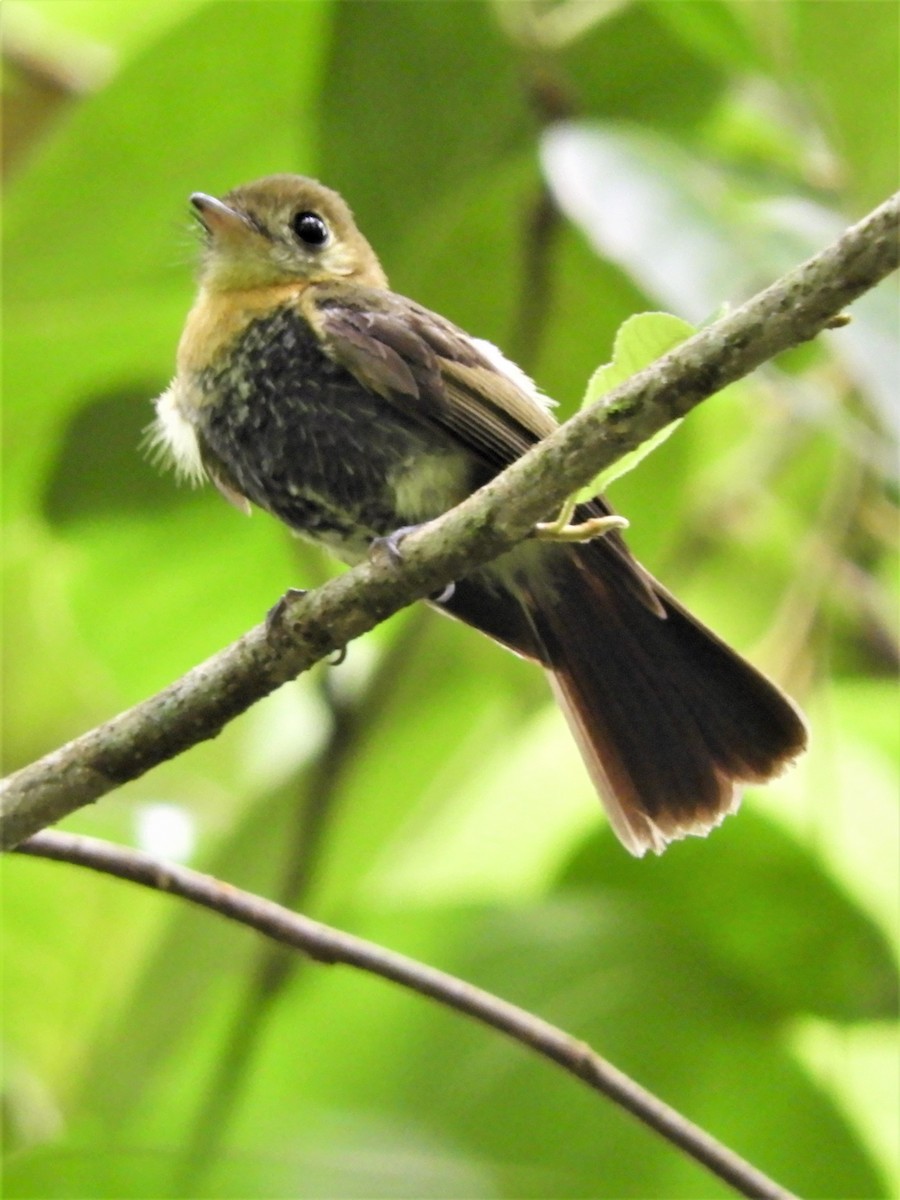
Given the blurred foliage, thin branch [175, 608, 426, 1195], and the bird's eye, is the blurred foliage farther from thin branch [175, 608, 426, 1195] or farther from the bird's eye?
the bird's eye

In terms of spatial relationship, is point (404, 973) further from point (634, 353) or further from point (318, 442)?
point (318, 442)

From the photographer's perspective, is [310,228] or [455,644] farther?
[455,644]

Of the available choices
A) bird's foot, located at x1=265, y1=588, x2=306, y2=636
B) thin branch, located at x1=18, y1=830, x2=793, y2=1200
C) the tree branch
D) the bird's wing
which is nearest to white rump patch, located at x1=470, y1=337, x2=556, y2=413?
the bird's wing

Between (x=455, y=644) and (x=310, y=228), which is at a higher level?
(x=310, y=228)

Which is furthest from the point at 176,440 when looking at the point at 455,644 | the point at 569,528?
the point at 569,528

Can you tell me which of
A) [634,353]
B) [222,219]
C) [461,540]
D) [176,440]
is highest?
[222,219]

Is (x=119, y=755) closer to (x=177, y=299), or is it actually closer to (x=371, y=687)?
(x=371, y=687)
